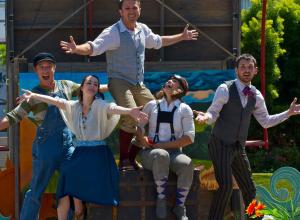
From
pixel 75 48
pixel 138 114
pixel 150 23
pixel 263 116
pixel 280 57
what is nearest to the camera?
pixel 138 114

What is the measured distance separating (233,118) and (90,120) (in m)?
1.34

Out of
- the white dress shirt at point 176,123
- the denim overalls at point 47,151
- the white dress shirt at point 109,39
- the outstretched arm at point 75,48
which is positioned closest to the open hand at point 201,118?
the white dress shirt at point 176,123

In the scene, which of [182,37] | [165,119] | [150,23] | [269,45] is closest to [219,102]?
[165,119]

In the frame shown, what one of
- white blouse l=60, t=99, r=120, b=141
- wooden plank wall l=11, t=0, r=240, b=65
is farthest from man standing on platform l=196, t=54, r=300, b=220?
wooden plank wall l=11, t=0, r=240, b=65

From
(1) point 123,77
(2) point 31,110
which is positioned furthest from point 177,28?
(2) point 31,110

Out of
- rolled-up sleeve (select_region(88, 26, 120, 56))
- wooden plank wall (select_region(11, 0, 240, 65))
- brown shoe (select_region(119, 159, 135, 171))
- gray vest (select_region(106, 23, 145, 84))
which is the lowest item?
brown shoe (select_region(119, 159, 135, 171))

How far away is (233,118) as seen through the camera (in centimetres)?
655

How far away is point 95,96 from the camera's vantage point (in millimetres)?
6309

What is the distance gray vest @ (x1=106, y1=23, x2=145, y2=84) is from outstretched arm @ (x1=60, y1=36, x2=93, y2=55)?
1.02 ft

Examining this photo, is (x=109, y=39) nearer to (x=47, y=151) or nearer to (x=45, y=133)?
(x=45, y=133)

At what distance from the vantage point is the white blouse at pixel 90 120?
6215mm

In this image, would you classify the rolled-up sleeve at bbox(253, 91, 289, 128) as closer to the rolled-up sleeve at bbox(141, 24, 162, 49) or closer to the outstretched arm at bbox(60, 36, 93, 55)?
the rolled-up sleeve at bbox(141, 24, 162, 49)

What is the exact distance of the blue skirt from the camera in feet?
20.4

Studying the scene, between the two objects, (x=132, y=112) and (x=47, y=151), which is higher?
(x=132, y=112)
